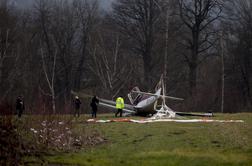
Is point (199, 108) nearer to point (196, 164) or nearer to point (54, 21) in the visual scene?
point (54, 21)

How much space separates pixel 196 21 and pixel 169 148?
41.0 meters

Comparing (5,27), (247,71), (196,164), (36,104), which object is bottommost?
(196,164)

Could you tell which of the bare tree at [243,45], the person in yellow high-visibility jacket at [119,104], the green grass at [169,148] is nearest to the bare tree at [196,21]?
the bare tree at [243,45]

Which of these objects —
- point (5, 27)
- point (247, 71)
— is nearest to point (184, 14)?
point (247, 71)

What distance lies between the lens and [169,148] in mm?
16531

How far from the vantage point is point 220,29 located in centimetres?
5616

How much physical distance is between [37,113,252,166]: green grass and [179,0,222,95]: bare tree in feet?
112

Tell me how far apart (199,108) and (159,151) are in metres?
37.5

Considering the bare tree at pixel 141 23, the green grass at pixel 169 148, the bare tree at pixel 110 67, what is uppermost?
the bare tree at pixel 141 23

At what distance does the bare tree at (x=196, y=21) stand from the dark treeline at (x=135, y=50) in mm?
108

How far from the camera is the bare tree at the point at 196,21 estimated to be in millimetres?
55906

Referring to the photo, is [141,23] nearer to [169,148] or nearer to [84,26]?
[84,26]

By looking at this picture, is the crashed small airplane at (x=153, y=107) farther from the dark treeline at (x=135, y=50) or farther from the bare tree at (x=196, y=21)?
the bare tree at (x=196, y=21)

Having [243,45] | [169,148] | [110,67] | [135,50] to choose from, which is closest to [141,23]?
[135,50]
